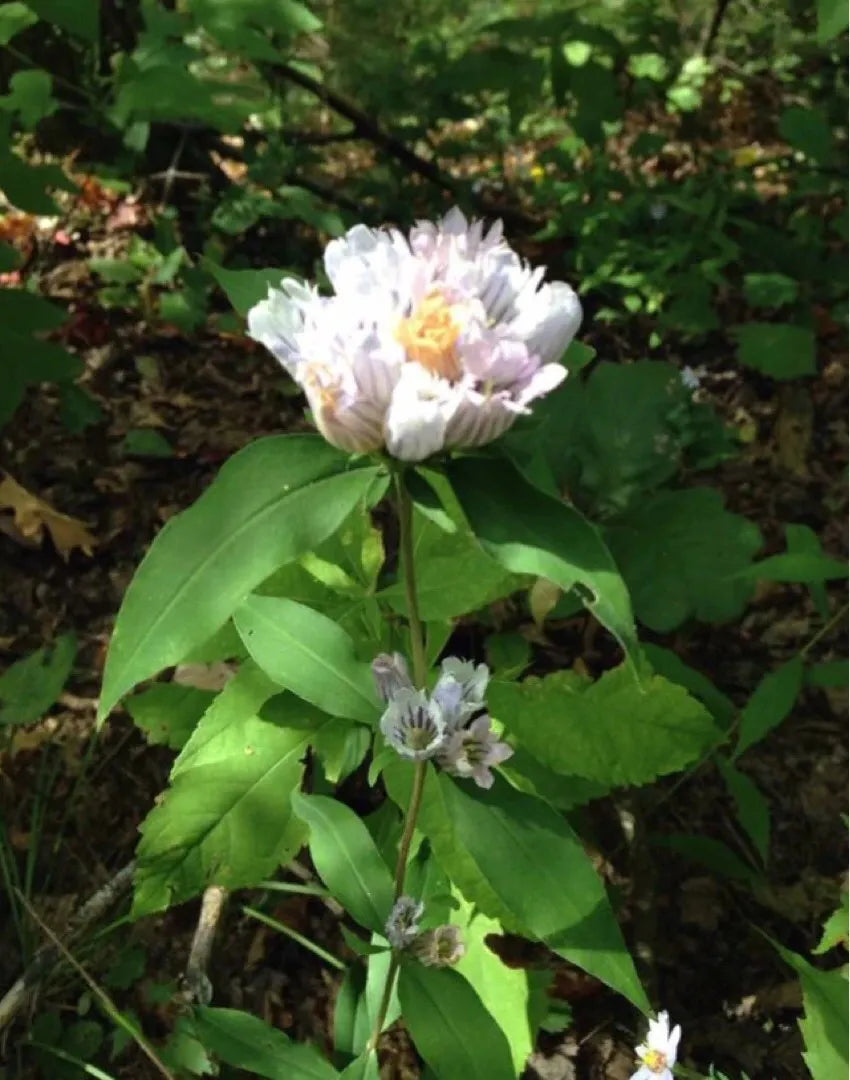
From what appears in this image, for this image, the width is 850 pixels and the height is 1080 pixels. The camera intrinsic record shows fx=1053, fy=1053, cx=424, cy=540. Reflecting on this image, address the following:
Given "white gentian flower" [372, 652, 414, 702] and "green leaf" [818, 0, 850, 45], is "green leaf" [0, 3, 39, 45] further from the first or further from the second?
"white gentian flower" [372, 652, 414, 702]

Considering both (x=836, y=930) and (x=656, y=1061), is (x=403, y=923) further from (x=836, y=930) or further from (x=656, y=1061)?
(x=836, y=930)

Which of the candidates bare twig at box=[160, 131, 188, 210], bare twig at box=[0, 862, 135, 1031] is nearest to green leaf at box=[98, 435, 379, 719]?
bare twig at box=[0, 862, 135, 1031]

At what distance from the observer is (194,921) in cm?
192

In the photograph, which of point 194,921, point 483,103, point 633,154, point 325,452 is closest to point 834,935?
point 325,452

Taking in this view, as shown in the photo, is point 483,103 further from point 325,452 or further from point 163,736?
point 325,452

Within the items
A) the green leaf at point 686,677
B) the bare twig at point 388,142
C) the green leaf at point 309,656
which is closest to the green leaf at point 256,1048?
the green leaf at point 309,656

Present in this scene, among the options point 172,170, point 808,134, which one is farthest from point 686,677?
point 172,170

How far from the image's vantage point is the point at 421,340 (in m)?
0.94

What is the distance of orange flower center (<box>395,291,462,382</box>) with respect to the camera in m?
0.94

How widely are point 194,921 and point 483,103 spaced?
2.99 meters

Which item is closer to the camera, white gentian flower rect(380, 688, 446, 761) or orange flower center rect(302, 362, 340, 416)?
orange flower center rect(302, 362, 340, 416)

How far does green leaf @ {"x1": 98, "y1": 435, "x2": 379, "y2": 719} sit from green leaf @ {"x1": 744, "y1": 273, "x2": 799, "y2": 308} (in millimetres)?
2257

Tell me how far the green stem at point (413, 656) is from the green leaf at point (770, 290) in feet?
6.70

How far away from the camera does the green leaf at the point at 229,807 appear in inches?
56.6
